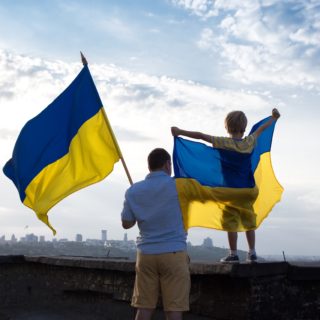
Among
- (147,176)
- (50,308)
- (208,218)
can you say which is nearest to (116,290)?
(50,308)

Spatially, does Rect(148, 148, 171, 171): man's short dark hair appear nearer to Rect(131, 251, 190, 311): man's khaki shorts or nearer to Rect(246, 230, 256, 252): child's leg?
Rect(131, 251, 190, 311): man's khaki shorts

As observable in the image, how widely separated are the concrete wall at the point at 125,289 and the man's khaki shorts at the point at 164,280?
913 millimetres

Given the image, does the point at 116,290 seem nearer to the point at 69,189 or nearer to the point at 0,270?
the point at 69,189

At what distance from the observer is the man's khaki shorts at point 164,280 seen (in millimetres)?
3811

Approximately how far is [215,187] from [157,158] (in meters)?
1.35

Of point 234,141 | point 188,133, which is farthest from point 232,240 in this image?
point 188,133

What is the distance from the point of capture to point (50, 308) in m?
7.23

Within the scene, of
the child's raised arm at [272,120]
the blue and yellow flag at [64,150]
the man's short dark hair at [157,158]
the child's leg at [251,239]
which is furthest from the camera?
the child's raised arm at [272,120]

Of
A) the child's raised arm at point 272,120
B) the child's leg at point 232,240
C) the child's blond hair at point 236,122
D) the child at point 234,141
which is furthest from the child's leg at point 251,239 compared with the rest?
the child's raised arm at point 272,120

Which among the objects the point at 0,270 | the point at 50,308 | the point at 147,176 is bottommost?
the point at 50,308

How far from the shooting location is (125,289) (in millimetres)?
6266

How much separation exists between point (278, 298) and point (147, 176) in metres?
1.99

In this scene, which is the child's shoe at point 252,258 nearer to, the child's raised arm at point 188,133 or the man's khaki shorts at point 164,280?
the child's raised arm at point 188,133

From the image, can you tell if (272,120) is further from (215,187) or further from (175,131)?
(175,131)
